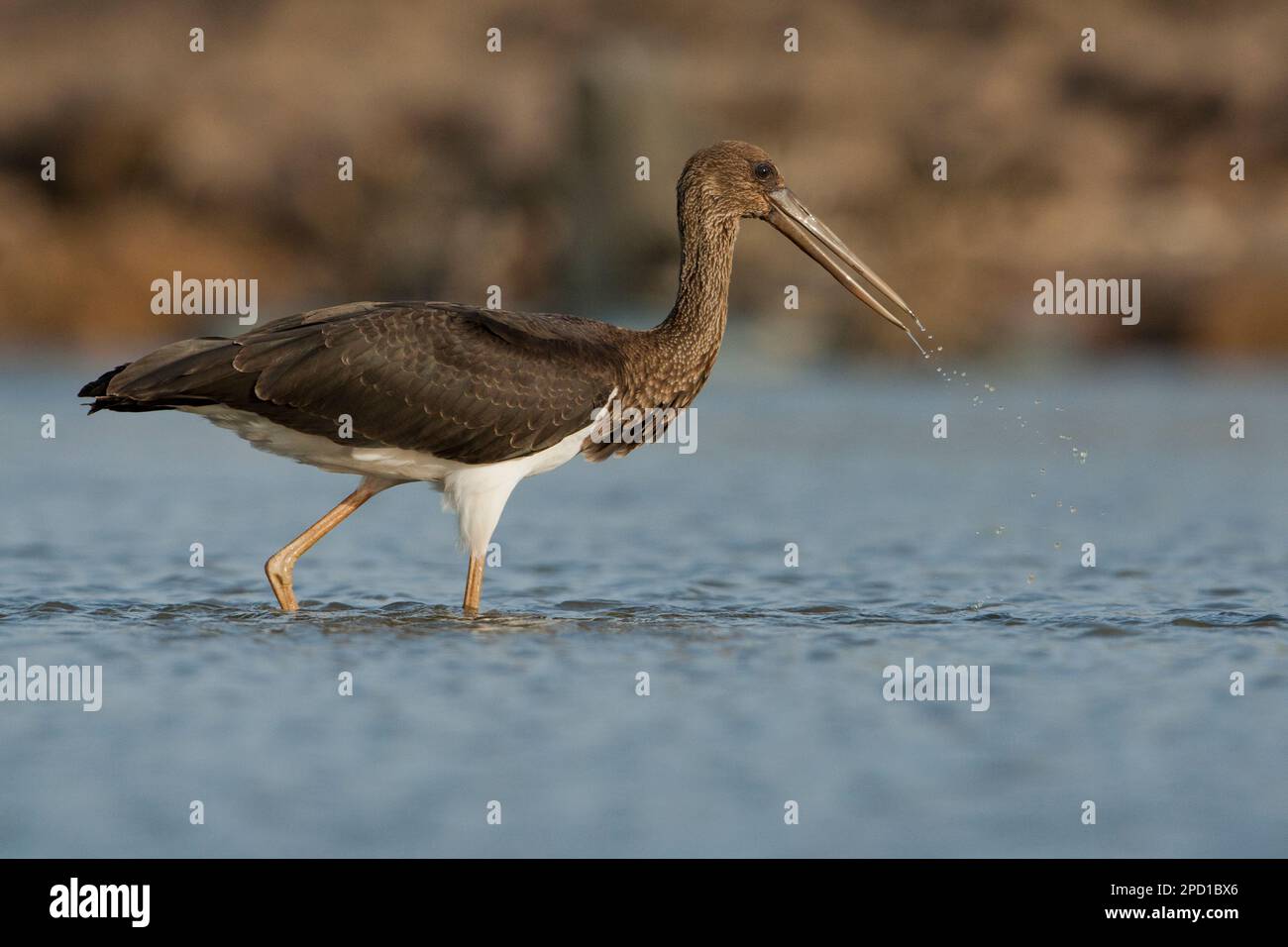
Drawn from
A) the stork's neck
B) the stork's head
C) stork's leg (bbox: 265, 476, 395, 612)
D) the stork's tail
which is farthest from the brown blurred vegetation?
the stork's tail

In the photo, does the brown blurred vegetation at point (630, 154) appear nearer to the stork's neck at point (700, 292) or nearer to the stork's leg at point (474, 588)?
the stork's neck at point (700, 292)

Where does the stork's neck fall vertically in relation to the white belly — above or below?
above

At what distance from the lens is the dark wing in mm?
9891

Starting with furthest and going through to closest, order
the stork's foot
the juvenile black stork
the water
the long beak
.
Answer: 1. the long beak
2. the stork's foot
3. the juvenile black stork
4. the water

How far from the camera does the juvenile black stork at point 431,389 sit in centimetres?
992

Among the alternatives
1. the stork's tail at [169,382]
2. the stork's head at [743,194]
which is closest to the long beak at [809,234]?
the stork's head at [743,194]

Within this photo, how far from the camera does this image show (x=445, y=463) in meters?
10.3

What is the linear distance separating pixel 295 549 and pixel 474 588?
3.36 ft

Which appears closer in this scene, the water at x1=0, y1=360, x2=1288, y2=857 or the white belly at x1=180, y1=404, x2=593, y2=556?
the water at x1=0, y1=360, x2=1288, y2=857

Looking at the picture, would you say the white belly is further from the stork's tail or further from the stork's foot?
the stork's foot

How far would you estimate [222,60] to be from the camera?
177ft

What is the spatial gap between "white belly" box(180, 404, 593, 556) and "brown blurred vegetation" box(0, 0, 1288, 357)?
15.5 m

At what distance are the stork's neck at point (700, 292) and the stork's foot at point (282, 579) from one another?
2319mm

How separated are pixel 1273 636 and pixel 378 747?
463 cm
